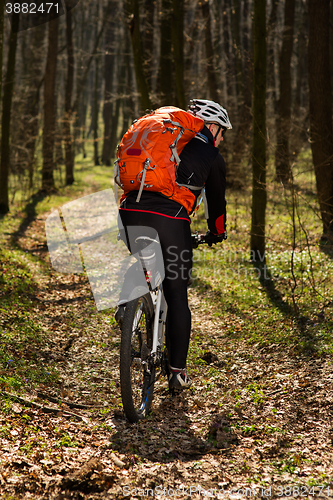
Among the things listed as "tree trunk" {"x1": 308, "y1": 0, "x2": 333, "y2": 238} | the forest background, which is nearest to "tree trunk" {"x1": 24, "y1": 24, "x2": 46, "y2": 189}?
the forest background

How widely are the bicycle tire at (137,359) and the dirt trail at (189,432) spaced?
0.62ft

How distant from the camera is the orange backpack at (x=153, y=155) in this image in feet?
10.3

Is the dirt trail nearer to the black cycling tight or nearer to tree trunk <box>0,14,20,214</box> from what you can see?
the black cycling tight

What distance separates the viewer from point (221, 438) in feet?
11.1

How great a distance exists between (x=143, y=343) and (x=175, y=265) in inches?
29.6

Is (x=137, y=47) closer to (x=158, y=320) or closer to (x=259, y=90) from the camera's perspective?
(x=259, y=90)

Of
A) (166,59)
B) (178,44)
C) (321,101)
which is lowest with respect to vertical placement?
(321,101)

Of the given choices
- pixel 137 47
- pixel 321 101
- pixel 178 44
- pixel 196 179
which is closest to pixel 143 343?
pixel 196 179

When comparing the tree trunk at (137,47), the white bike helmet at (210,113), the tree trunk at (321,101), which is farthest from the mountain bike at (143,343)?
the tree trunk at (137,47)

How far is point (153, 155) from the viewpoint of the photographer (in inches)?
123

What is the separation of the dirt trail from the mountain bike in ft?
0.84

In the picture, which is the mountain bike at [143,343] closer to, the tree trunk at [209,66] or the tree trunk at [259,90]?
the tree trunk at [259,90]

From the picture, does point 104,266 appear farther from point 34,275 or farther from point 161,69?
point 161,69

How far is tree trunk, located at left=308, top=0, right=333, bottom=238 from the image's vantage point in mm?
8625
